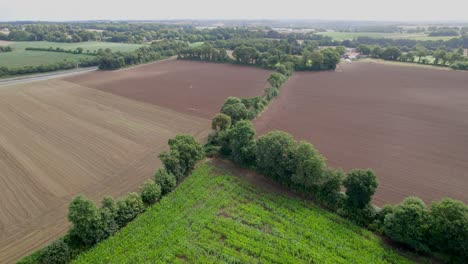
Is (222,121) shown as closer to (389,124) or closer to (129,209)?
(129,209)

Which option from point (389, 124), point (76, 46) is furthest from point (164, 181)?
point (76, 46)

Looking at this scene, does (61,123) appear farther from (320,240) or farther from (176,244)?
(320,240)

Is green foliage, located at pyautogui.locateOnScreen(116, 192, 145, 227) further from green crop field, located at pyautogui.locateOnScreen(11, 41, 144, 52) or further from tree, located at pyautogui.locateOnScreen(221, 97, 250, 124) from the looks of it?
green crop field, located at pyautogui.locateOnScreen(11, 41, 144, 52)

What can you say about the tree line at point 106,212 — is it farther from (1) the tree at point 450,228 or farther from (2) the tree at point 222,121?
(1) the tree at point 450,228

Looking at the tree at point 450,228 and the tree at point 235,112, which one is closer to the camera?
the tree at point 450,228

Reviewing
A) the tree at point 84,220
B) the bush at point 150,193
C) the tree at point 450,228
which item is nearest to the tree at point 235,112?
the bush at point 150,193

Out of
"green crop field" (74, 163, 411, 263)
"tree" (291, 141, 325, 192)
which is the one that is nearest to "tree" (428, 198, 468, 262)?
"green crop field" (74, 163, 411, 263)
